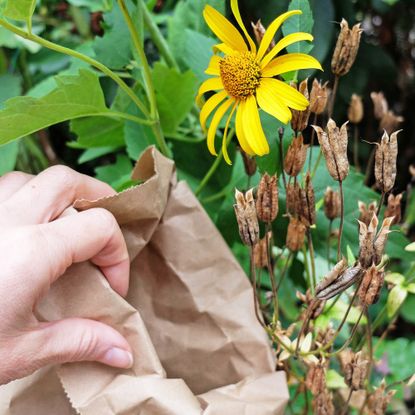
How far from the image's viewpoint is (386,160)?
39 centimetres

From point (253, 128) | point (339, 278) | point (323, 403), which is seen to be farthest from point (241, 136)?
point (323, 403)

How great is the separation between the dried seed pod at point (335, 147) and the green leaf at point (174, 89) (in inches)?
10.0

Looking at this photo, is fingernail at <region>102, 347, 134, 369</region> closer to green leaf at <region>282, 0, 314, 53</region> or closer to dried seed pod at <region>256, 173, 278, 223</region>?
dried seed pod at <region>256, 173, 278, 223</region>

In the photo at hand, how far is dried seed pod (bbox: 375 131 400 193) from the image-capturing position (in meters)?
0.39

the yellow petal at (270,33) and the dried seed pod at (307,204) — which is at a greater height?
the yellow petal at (270,33)

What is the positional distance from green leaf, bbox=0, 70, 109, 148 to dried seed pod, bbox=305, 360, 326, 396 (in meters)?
0.27

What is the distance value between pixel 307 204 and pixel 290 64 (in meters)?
0.10

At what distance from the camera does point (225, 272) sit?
0.54 metres

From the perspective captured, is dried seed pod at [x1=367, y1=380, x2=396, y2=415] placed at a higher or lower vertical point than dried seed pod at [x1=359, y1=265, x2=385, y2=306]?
lower

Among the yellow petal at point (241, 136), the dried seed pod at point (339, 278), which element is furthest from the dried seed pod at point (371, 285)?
the yellow petal at point (241, 136)

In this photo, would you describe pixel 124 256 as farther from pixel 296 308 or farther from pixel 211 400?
pixel 296 308

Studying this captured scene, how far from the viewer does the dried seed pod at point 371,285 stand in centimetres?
41

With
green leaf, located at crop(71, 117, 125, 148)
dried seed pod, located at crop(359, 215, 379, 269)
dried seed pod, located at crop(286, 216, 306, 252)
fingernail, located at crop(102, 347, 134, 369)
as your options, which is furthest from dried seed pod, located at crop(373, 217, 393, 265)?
green leaf, located at crop(71, 117, 125, 148)

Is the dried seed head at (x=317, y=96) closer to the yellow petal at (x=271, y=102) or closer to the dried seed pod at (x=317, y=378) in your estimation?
the yellow petal at (x=271, y=102)
